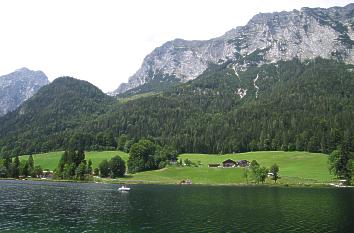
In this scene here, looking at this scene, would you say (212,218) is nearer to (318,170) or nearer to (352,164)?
(352,164)

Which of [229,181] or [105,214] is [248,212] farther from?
[229,181]

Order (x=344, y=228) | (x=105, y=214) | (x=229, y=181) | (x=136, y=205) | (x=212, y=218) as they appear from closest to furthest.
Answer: (x=344, y=228), (x=212, y=218), (x=105, y=214), (x=136, y=205), (x=229, y=181)

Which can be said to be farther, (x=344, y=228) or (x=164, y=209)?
(x=164, y=209)

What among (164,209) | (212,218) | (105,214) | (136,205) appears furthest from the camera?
(136,205)

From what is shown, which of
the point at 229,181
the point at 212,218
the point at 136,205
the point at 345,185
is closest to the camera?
the point at 212,218

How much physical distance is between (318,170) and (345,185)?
101 ft

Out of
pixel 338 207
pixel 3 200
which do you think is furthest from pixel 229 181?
pixel 3 200

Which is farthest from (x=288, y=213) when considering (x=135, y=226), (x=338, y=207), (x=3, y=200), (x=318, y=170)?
(x=318, y=170)

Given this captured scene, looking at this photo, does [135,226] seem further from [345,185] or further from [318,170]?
[318,170]

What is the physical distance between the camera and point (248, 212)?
7519 centimetres

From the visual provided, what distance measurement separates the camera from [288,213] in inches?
2921

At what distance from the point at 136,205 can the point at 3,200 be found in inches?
1283

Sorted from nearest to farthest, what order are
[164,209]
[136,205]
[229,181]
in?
[164,209] → [136,205] → [229,181]

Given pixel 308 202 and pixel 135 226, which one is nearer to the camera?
pixel 135 226
